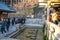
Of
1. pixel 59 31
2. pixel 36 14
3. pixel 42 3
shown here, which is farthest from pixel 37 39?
pixel 36 14

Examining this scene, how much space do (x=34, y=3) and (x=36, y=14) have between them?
934 inches

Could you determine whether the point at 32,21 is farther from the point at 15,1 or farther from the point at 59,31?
the point at 59,31

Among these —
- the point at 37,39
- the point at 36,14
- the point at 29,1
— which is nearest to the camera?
the point at 37,39

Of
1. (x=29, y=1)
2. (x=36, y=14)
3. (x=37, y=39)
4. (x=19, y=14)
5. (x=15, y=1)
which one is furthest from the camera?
(x=36, y=14)

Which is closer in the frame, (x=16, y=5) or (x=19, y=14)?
(x=19, y=14)

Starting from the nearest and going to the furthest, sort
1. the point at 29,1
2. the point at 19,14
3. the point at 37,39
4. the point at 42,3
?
1. the point at 37,39
2. the point at 42,3
3. the point at 19,14
4. the point at 29,1

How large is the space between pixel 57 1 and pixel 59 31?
622 inches

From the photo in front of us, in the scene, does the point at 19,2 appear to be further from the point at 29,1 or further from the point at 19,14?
the point at 19,14

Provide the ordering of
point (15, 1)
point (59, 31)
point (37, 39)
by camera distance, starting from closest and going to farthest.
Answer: point (59, 31), point (37, 39), point (15, 1)

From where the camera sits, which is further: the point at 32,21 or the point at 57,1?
the point at 32,21

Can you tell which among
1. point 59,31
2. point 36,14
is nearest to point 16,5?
point 36,14

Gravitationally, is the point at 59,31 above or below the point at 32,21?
above

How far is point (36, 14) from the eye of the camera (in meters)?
91.4

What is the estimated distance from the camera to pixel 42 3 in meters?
34.4
